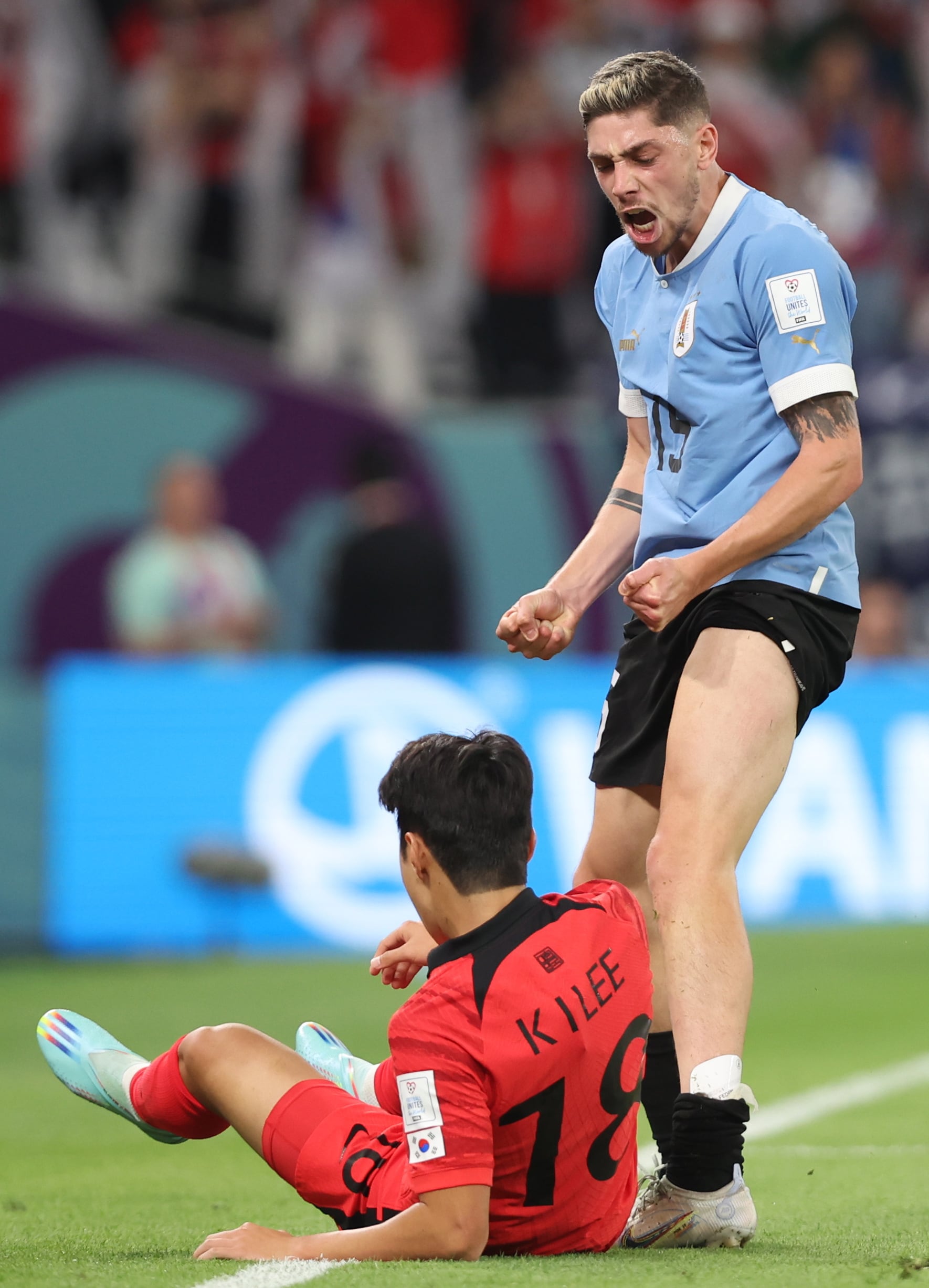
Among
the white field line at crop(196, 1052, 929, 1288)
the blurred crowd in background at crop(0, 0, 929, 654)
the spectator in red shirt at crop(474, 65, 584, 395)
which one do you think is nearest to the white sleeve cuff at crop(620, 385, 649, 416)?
the white field line at crop(196, 1052, 929, 1288)

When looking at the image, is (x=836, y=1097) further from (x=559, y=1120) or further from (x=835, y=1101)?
(x=559, y=1120)

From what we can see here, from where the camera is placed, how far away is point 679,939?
3.90m

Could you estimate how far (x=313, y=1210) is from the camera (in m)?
4.47

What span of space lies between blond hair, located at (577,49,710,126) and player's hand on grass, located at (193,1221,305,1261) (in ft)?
7.37

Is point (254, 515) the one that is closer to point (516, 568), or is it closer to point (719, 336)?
point (516, 568)

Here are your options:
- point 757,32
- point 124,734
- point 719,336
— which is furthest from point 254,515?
point 719,336

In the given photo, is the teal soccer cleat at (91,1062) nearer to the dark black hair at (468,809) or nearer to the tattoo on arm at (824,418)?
the dark black hair at (468,809)

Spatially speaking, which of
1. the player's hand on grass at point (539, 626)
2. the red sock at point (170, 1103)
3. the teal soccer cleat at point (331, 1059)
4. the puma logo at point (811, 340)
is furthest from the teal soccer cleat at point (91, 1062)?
the puma logo at point (811, 340)

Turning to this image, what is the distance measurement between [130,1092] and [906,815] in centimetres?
722

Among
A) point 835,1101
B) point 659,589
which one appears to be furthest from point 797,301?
point 835,1101

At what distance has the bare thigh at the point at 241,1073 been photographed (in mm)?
3623

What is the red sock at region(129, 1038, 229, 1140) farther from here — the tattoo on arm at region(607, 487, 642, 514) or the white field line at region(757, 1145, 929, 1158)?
the white field line at region(757, 1145, 929, 1158)

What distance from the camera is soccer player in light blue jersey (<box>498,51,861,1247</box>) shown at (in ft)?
12.7

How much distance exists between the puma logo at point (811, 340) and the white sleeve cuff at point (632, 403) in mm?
528
